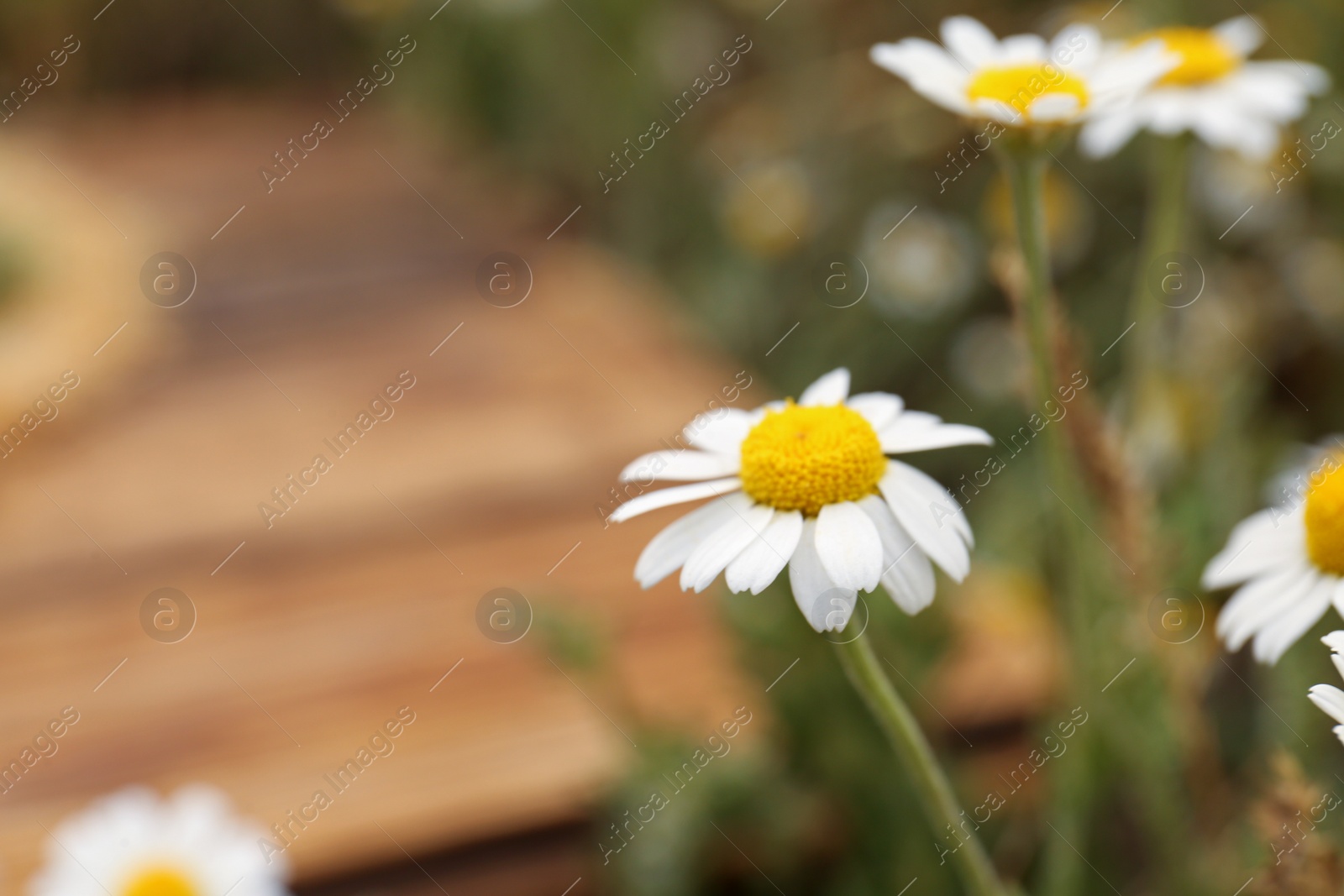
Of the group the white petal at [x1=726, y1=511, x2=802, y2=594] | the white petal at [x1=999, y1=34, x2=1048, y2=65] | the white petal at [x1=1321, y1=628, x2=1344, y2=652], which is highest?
the white petal at [x1=999, y1=34, x2=1048, y2=65]

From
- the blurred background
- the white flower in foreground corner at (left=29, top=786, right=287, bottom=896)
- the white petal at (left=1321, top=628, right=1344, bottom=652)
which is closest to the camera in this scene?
the white petal at (left=1321, top=628, right=1344, bottom=652)

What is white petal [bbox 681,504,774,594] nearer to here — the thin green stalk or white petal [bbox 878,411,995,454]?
white petal [bbox 878,411,995,454]

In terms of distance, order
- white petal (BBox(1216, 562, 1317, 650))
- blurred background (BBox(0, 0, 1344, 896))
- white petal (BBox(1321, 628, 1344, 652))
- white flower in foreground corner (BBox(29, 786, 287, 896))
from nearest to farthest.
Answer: white petal (BBox(1321, 628, 1344, 652)), white petal (BBox(1216, 562, 1317, 650)), white flower in foreground corner (BBox(29, 786, 287, 896)), blurred background (BBox(0, 0, 1344, 896))

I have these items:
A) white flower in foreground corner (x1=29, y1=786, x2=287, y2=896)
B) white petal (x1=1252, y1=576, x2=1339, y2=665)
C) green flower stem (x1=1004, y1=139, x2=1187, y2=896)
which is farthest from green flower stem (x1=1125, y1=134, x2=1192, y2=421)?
white flower in foreground corner (x1=29, y1=786, x2=287, y2=896)

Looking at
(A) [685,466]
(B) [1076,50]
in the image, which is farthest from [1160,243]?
(A) [685,466]

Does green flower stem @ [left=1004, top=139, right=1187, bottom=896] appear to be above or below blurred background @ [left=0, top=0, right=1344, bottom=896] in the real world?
below

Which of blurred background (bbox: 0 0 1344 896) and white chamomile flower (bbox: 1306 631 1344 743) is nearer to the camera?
white chamomile flower (bbox: 1306 631 1344 743)

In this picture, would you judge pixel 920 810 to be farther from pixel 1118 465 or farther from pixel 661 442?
pixel 661 442

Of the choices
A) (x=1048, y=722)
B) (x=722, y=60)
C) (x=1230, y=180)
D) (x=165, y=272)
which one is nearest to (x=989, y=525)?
(x=1048, y=722)
